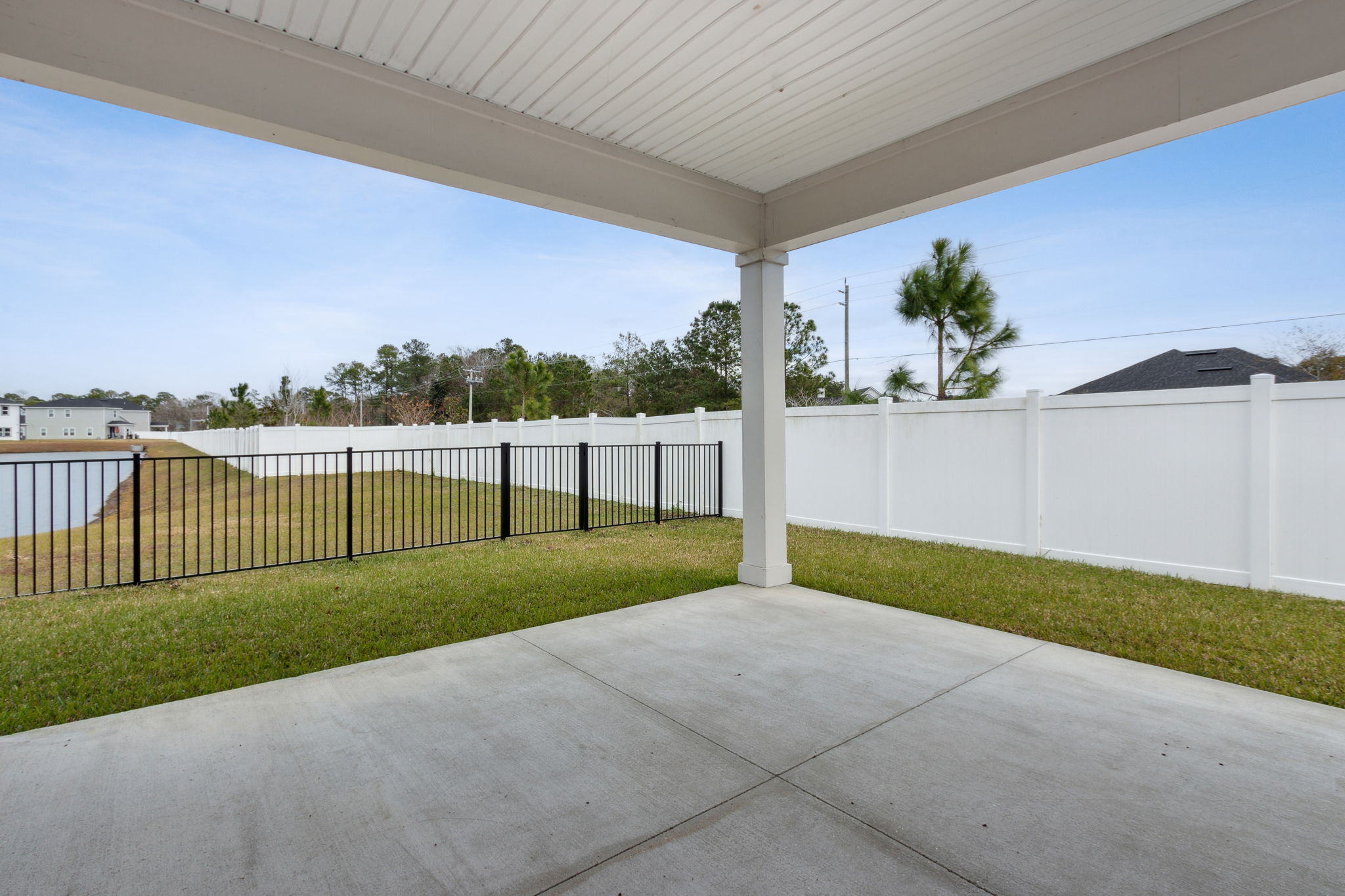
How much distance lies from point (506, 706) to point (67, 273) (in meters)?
22.5

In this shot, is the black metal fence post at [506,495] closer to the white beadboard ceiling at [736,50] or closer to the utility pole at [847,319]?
the white beadboard ceiling at [736,50]

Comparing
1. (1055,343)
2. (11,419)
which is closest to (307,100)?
(11,419)

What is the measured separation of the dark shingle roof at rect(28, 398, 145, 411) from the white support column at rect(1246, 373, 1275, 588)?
74.1ft

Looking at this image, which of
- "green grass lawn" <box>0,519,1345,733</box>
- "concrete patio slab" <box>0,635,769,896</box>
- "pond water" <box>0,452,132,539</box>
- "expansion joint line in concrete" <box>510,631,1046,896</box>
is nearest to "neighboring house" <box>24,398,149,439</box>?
"pond water" <box>0,452,132,539</box>

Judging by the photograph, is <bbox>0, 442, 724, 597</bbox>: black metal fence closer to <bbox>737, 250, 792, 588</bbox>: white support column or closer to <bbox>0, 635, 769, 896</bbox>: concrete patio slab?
<bbox>0, 635, 769, 896</bbox>: concrete patio slab

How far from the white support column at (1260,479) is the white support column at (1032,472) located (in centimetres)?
140

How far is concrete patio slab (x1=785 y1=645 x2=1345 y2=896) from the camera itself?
1504 millimetres

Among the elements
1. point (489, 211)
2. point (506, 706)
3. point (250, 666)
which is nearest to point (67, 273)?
point (489, 211)

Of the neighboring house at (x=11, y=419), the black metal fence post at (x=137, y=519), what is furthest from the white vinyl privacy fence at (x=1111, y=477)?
the neighboring house at (x=11, y=419)

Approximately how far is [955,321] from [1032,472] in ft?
22.4

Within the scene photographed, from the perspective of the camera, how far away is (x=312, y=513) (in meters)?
5.72

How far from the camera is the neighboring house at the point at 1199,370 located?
9.95 m

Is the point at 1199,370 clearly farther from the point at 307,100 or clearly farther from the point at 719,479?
the point at 307,100

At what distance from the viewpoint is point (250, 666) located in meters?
2.94
